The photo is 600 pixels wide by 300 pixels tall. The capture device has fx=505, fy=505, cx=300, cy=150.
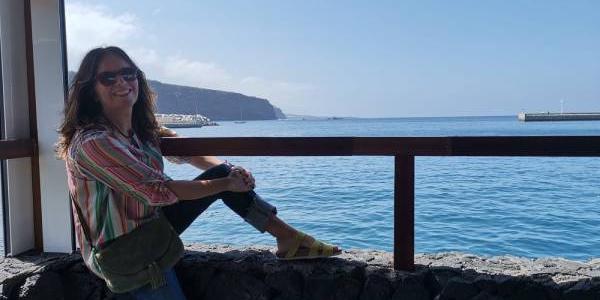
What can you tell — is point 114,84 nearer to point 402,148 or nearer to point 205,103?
point 402,148

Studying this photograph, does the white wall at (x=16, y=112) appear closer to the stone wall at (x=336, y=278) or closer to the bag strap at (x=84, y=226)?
the stone wall at (x=336, y=278)

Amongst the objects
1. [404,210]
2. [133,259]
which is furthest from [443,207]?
[133,259]

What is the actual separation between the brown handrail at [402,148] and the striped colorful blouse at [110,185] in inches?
16.4

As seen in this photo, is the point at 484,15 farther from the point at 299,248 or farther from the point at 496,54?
the point at 299,248

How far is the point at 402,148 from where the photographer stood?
1.99 meters

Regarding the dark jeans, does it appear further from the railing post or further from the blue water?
the blue water

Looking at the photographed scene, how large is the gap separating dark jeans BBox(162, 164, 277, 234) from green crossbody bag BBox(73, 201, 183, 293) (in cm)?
21

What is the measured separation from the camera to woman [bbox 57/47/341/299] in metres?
1.61

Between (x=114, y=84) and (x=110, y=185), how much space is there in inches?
14.9

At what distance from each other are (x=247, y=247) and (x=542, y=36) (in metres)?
24.1

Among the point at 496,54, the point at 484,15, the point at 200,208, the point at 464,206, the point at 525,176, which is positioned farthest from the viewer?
the point at 496,54

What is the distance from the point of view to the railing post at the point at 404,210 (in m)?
2.00

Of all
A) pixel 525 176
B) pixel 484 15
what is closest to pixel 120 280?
pixel 525 176

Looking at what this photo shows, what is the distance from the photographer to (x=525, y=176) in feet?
32.8
